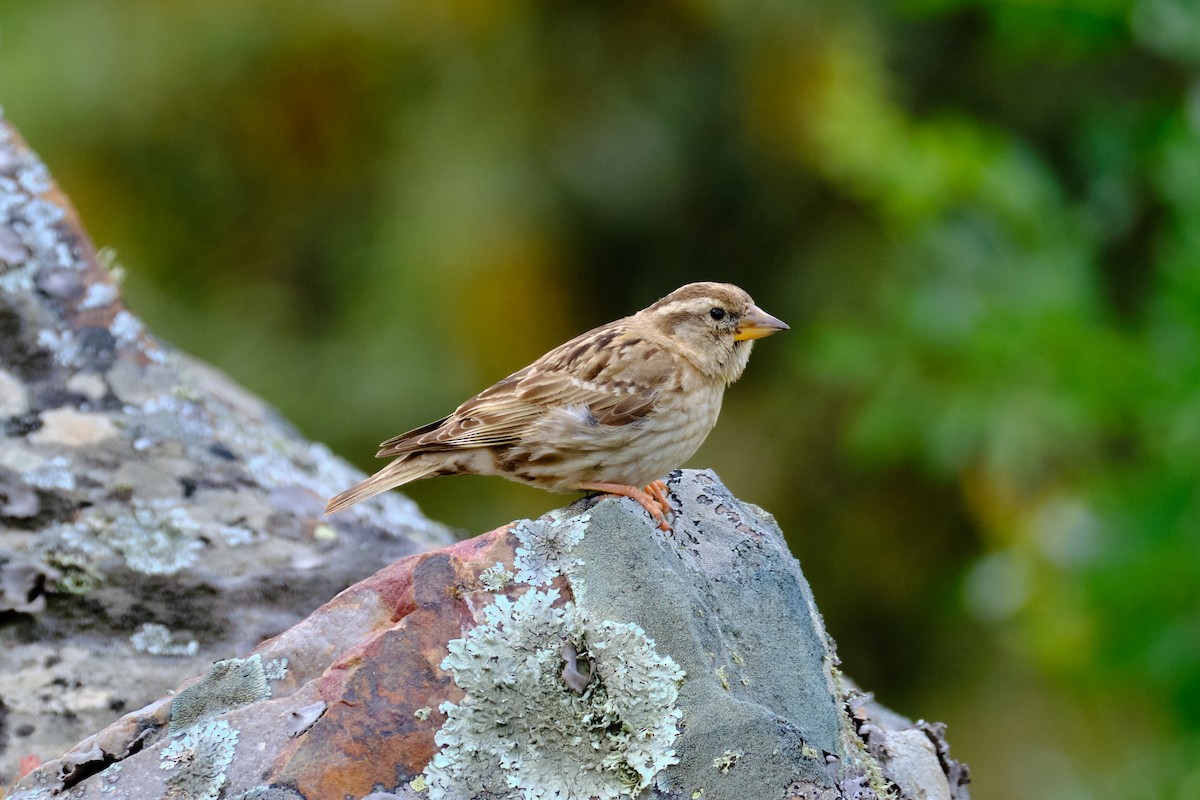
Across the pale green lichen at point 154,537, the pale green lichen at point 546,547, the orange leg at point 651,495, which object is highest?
the pale green lichen at point 154,537

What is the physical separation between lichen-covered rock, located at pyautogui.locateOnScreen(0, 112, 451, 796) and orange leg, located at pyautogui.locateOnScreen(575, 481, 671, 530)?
30.4 inches

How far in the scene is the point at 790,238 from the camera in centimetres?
942

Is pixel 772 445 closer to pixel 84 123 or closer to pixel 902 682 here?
pixel 902 682

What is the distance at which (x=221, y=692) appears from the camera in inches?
122

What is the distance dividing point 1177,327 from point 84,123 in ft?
23.6

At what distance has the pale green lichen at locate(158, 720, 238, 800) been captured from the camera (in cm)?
283

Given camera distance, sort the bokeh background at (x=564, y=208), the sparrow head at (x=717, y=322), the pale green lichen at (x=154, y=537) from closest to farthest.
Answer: the pale green lichen at (x=154, y=537) < the sparrow head at (x=717, y=322) < the bokeh background at (x=564, y=208)

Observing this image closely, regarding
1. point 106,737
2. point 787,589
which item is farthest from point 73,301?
point 787,589

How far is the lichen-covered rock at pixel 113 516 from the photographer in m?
3.72

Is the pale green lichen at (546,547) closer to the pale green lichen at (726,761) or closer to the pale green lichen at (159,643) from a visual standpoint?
the pale green lichen at (726,761)

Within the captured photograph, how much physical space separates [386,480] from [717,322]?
1.25 metres

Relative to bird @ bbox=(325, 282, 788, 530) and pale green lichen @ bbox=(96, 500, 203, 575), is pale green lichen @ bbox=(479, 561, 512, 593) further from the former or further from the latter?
pale green lichen @ bbox=(96, 500, 203, 575)

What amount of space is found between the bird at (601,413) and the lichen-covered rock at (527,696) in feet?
2.80

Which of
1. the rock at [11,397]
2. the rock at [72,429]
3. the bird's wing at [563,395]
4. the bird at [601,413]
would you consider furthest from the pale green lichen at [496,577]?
the rock at [11,397]
